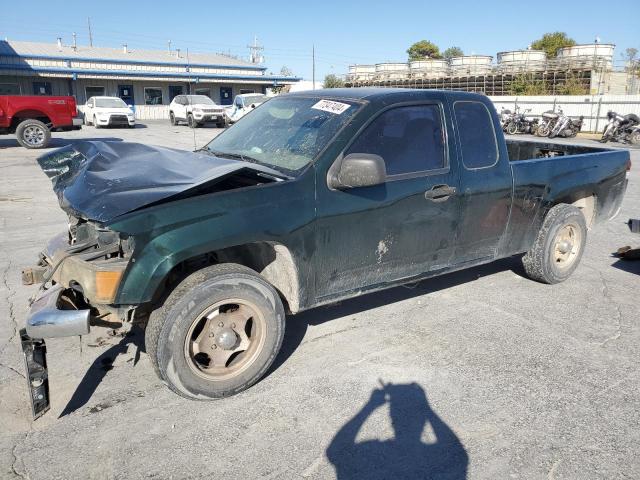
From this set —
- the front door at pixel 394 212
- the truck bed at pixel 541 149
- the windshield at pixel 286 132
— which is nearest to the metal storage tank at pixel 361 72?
the truck bed at pixel 541 149

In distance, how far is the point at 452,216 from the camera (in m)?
4.18

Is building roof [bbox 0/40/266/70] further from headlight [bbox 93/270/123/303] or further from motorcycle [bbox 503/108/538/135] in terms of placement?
headlight [bbox 93/270/123/303]

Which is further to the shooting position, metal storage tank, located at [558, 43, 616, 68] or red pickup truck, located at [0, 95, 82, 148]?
metal storage tank, located at [558, 43, 616, 68]

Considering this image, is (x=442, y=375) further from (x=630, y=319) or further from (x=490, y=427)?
(x=630, y=319)

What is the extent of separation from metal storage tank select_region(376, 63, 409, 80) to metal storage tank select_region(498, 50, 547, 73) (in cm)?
944

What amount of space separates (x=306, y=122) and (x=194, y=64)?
41782mm

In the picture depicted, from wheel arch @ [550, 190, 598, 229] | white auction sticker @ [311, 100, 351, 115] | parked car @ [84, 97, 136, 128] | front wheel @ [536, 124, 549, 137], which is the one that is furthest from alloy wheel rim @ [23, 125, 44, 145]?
front wheel @ [536, 124, 549, 137]

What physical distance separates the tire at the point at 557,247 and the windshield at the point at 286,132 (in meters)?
2.50

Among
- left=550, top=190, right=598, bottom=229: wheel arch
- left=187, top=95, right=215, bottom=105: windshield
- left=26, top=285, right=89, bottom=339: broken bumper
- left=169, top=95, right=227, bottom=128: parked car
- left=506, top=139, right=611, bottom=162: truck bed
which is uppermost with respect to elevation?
left=187, top=95, right=215, bottom=105: windshield

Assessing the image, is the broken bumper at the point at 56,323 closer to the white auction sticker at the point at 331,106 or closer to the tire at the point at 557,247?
the white auction sticker at the point at 331,106

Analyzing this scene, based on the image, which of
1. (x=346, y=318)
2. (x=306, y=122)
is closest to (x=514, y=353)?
(x=346, y=318)

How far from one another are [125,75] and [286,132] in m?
39.5

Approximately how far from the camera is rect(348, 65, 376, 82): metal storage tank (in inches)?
2124

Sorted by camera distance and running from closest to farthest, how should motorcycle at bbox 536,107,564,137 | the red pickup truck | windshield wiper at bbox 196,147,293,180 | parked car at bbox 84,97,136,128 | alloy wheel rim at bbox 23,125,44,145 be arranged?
windshield wiper at bbox 196,147,293,180
the red pickup truck
alloy wheel rim at bbox 23,125,44,145
motorcycle at bbox 536,107,564,137
parked car at bbox 84,97,136,128
